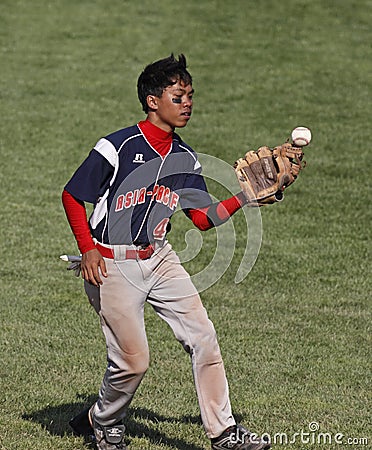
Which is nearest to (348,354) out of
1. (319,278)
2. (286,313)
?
(286,313)

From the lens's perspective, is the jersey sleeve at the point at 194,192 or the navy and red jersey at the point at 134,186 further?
the jersey sleeve at the point at 194,192

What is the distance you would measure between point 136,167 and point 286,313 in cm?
381

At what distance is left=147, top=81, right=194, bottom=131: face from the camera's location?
200 inches

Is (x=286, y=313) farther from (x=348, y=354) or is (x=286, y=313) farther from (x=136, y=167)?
(x=136, y=167)

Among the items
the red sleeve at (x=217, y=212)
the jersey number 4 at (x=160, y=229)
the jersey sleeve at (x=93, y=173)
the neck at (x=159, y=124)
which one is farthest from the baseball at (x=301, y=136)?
the jersey sleeve at (x=93, y=173)

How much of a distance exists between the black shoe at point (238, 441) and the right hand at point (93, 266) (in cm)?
108

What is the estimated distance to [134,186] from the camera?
5027 millimetres

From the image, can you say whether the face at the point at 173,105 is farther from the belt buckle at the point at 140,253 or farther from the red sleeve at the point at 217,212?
the belt buckle at the point at 140,253

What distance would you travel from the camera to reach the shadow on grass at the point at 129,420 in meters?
5.52

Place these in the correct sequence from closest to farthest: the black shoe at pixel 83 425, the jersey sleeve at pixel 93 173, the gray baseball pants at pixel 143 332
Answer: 1. the jersey sleeve at pixel 93 173
2. the gray baseball pants at pixel 143 332
3. the black shoe at pixel 83 425

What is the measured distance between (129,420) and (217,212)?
1585 millimetres

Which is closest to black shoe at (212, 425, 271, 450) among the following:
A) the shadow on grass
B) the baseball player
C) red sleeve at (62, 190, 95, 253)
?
the baseball player

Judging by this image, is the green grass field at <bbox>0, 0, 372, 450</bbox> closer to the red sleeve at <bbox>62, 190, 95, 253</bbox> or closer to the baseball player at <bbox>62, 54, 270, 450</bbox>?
the baseball player at <bbox>62, 54, 270, 450</bbox>

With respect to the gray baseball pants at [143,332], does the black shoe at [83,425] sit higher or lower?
lower
